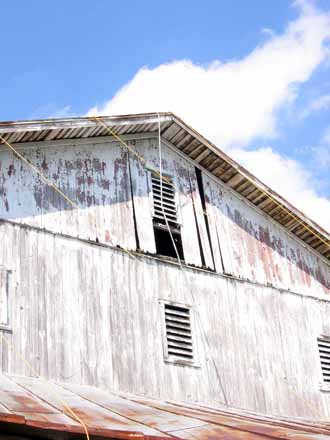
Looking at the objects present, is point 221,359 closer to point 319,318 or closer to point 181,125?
point 319,318

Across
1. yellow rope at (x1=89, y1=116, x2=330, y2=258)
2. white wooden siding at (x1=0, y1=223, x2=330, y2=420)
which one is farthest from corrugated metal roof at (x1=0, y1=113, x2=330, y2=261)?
white wooden siding at (x1=0, y1=223, x2=330, y2=420)

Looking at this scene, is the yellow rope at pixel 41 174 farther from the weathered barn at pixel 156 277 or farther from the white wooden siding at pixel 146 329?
the white wooden siding at pixel 146 329

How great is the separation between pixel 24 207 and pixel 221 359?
5.16m

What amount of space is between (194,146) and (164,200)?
1773 millimetres

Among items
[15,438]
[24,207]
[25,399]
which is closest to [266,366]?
[24,207]

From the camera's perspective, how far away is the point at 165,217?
52.5ft

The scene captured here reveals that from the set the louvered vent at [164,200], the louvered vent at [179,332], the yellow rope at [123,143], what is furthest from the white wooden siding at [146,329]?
the yellow rope at [123,143]

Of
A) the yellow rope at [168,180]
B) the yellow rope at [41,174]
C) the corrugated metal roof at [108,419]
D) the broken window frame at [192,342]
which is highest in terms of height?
the yellow rope at [168,180]

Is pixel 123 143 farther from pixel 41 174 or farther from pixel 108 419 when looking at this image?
pixel 108 419

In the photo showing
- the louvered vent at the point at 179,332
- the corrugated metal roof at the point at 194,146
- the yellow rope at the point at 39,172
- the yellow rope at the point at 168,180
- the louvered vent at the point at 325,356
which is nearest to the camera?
the yellow rope at the point at 39,172

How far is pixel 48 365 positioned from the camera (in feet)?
40.7

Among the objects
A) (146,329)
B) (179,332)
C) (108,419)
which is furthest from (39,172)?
(108,419)

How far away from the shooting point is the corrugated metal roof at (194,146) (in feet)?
46.3

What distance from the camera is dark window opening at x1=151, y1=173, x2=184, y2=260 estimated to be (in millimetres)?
15914
